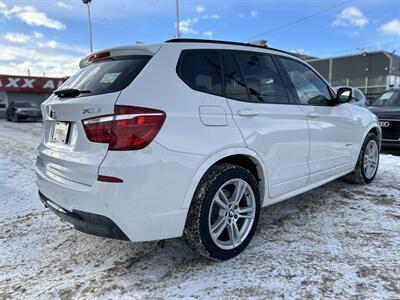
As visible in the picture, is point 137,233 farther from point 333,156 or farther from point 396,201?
point 396,201

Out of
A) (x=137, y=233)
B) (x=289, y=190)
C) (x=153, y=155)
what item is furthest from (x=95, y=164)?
(x=289, y=190)

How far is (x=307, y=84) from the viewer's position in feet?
13.5

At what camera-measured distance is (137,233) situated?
2500 millimetres

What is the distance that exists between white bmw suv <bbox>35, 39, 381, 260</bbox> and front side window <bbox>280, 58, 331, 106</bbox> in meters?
0.14

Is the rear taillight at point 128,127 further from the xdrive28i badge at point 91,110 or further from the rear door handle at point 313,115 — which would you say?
the rear door handle at point 313,115

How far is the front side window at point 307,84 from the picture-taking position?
3895 mm

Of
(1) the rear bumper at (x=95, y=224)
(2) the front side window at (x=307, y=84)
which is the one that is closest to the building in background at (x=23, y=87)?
(2) the front side window at (x=307, y=84)

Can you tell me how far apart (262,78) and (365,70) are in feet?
155

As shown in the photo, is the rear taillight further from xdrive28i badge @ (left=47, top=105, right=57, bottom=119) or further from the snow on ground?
the snow on ground

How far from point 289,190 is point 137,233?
71.1 inches

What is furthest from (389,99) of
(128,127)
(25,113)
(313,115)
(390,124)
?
Answer: (25,113)

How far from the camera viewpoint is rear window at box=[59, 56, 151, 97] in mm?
2630

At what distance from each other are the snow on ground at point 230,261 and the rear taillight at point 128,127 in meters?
1.10

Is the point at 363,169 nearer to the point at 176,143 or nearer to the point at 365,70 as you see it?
the point at 176,143
